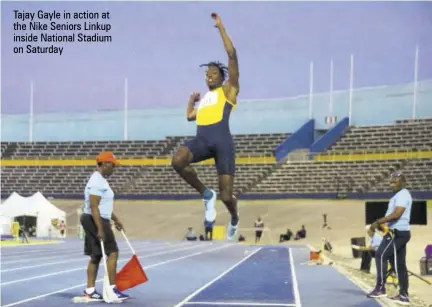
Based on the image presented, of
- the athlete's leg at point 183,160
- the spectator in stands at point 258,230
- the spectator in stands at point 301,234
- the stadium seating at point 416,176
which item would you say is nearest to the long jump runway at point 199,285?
the athlete's leg at point 183,160

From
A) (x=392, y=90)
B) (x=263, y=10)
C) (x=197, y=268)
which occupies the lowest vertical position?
(x=197, y=268)

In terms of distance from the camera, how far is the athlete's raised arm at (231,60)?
474cm

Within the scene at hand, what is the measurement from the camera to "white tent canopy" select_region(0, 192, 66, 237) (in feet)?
94.9

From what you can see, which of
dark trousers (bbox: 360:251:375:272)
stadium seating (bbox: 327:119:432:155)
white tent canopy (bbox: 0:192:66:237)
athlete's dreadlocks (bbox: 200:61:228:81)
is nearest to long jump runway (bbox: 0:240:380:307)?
dark trousers (bbox: 360:251:375:272)

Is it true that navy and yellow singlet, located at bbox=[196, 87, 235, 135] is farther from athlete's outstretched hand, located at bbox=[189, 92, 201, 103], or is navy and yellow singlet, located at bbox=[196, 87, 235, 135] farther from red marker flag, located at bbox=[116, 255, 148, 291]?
red marker flag, located at bbox=[116, 255, 148, 291]

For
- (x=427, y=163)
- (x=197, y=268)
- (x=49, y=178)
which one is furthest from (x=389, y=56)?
(x=197, y=268)

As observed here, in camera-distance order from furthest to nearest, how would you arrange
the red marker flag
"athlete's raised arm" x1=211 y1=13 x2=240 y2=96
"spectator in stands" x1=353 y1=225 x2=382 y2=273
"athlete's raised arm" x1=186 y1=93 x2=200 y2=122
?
"spectator in stands" x1=353 y1=225 x2=382 y2=273 → the red marker flag → "athlete's raised arm" x1=186 y1=93 x2=200 y2=122 → "athlete's raised arm" x1=211 y1=13 x2=240 y2=96

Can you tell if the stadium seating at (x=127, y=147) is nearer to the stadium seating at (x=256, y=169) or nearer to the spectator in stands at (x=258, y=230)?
the stadium seating at (x=256, y=169)

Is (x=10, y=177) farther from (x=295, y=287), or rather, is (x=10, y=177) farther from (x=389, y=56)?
(x=295, y=287)

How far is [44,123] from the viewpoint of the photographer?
51031 millimetres

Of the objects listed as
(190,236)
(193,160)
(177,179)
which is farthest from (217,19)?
(177,179)

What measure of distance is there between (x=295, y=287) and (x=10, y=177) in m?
38.5

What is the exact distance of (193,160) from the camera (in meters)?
4.63

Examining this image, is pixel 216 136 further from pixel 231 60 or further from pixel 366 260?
pixel 366 260
